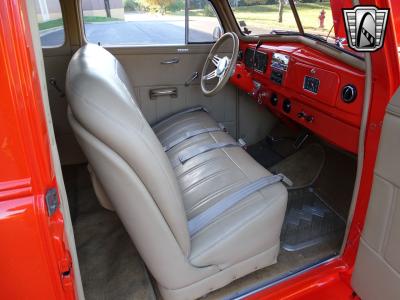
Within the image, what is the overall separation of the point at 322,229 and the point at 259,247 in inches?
23.9

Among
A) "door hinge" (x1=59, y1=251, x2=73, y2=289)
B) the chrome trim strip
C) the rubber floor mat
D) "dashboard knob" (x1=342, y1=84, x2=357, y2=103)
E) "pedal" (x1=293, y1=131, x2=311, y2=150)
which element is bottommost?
the rubber floor mat

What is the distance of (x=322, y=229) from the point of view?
1.78m

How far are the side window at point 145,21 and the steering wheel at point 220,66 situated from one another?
28 cm

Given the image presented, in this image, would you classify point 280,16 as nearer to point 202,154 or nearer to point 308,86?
point 308,86

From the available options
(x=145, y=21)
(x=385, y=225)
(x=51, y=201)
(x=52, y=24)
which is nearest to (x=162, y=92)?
(x=145, y=21)

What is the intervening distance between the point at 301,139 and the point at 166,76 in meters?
1.09

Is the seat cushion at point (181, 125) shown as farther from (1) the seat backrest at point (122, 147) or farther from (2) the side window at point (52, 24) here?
(1) the seat backrest at point (122, 147)

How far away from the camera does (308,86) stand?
5.36 feet

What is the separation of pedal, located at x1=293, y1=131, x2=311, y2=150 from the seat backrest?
5.18 feet

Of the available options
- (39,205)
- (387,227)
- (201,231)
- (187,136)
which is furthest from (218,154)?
(39,205)

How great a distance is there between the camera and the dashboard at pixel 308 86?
52.4 inches

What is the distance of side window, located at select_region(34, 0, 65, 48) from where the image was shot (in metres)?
1.87

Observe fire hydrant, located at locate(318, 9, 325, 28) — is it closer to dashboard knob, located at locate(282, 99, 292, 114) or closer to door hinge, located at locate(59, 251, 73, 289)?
dashboard knob, located at locate(282, 99, 292, 114)

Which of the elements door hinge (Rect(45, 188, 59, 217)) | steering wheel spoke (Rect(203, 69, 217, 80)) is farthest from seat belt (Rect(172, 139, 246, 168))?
door hinge (Rect(45, 188, 59, 217))
